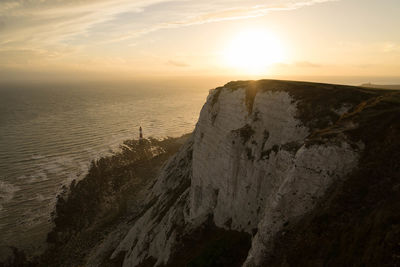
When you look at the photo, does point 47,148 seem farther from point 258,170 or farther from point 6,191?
point 258,170

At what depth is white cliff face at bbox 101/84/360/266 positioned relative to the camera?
1395 centimetres

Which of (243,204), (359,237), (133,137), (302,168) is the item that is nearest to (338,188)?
(302,168)

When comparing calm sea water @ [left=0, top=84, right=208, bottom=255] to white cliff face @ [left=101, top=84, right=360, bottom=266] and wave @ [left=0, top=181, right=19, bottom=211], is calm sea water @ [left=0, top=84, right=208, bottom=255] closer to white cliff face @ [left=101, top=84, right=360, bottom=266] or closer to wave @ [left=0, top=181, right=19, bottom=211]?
wave @ [left=0, top=181, right=19, bottom=211]

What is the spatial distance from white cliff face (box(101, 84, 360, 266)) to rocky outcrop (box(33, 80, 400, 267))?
5cm

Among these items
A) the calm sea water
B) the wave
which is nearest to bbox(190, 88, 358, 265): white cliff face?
the calm sea water

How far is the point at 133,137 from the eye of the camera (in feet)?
313

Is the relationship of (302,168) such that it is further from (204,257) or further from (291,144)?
(204,257)

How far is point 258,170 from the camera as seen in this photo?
21.4 metres

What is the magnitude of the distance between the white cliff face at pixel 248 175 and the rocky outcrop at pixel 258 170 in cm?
5

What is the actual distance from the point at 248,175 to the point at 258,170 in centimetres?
120

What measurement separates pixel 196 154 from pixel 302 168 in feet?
64.4

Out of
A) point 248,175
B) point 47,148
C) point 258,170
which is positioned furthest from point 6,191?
point 258,170

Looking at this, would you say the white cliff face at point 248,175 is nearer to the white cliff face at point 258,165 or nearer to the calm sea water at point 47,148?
the white cliff face at point 258,165

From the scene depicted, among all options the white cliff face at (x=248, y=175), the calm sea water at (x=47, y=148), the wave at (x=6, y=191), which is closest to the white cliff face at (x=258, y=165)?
the white cliff face at (x=248, y=175)
